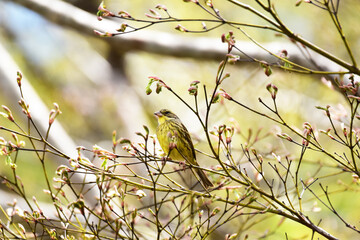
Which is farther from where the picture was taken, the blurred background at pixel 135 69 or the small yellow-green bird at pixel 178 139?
the blurred background at pixel 135 69

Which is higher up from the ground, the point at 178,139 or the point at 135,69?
the point at 135,69

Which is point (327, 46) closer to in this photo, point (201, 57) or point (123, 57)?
point (201, 57)

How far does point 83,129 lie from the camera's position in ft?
34.4

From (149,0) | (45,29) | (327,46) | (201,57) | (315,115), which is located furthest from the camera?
(45,29)

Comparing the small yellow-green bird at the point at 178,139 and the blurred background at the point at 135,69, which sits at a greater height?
the blurred background at the point at 135,69

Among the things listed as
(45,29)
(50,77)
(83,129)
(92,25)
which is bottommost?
(92,25)

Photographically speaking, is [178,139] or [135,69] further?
[135,69]

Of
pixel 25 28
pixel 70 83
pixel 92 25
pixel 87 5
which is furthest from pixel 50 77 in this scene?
pixel 92 25

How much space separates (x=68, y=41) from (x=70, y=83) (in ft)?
3.25

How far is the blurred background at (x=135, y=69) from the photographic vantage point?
603cm

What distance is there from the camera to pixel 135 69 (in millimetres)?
10680

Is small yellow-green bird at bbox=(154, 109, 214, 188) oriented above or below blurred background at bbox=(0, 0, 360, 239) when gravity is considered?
below

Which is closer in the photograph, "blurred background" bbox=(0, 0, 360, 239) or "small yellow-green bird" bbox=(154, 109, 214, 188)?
"small yellow-green bird" bbox=(154, 109, 214, 188)

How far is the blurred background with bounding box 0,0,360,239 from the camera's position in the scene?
603cm
